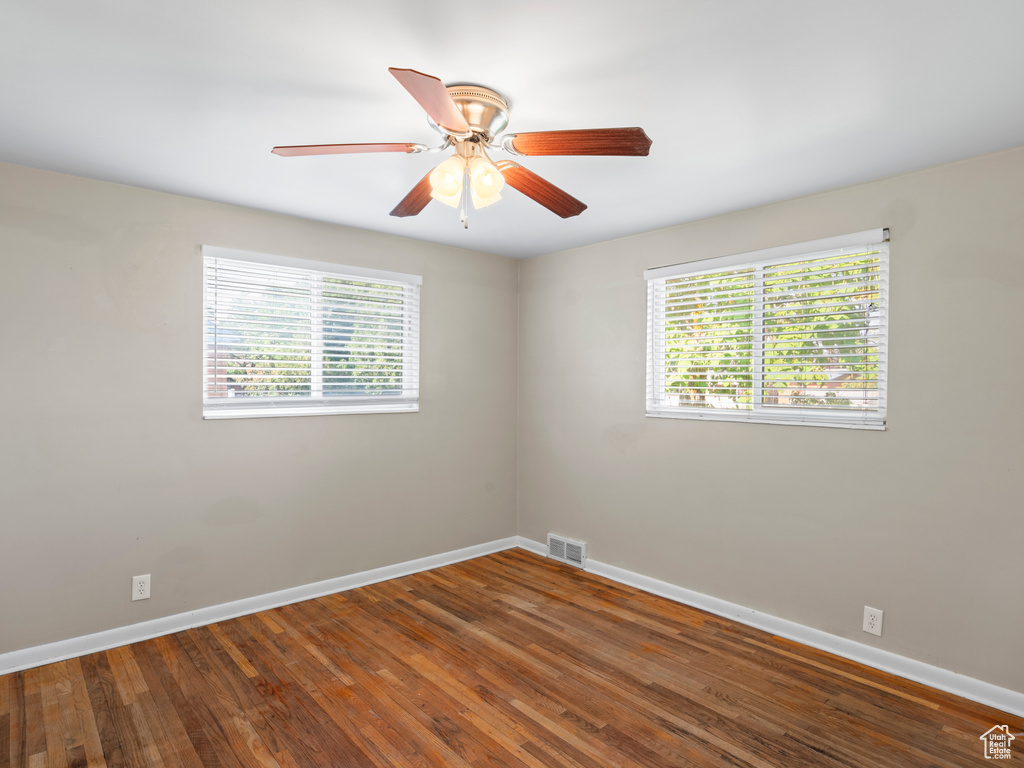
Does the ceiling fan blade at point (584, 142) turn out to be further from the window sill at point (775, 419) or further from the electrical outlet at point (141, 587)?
the electrical outlet at point (141, 587)

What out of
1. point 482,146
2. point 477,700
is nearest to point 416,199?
point 482,146

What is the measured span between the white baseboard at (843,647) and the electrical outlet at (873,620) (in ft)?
0.29

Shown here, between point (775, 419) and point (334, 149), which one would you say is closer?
point (334, 149)

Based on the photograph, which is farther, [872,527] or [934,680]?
[872,527]

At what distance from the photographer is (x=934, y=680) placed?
259 cm

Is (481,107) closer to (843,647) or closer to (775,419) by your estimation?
(775,419)

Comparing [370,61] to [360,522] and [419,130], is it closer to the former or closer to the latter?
[419,130]

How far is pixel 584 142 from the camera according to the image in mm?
1771

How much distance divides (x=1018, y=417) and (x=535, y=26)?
100 inches

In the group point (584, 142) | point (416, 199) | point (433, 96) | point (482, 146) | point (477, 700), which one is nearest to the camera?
point (433, 96)

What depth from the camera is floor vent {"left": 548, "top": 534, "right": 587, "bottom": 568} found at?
13.8ft

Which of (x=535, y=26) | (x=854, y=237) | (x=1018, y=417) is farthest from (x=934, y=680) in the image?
(x=535, y=26)

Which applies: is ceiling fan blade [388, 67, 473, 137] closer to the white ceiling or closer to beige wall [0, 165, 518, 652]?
the white ceiling

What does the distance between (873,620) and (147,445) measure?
3.91 meters
